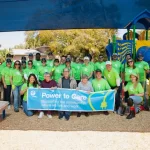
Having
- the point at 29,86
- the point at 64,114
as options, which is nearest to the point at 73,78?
the point at 64,114

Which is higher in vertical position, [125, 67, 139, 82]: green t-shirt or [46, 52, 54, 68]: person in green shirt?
[46, 52, 54, 68]: person in green shirt

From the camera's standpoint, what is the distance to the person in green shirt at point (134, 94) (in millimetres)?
7199

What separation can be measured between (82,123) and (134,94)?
1748mm

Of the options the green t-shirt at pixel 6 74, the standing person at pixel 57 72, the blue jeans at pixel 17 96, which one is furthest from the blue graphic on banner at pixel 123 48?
the green t-shirt at pixel 6 74

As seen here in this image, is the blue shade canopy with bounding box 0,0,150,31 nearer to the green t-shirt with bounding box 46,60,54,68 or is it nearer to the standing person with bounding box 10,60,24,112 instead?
the green t-shirt with bounding box 46,60,54,68

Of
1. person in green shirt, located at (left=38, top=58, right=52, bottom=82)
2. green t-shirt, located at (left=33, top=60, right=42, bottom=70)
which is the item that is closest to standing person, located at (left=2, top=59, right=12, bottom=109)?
green t-shirt, located at (left=33, top=60, right=42, bottom=70)

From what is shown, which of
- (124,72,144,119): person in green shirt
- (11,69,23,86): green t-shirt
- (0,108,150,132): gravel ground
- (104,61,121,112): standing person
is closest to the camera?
(0,108,150,132): gravel ground

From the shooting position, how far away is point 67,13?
37.1ft

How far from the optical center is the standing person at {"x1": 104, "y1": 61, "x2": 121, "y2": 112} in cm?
765

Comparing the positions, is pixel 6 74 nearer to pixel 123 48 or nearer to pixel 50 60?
pixel 50 60
